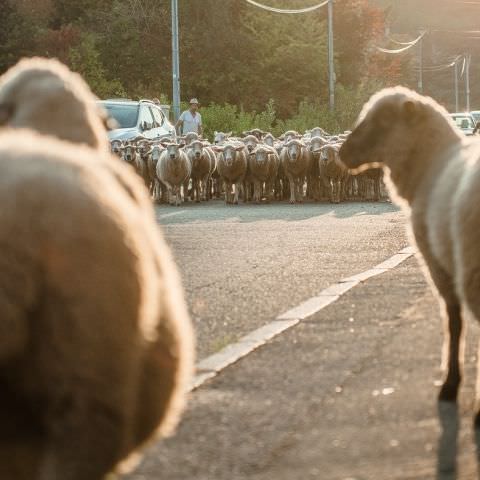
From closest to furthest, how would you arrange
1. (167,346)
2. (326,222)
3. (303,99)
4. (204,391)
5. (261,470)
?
(167,346) → (261,470) → (204,391) → (326,222) → (303,99)

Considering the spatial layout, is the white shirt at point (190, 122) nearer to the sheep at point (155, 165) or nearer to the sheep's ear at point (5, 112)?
the sheep at point (155, 165)

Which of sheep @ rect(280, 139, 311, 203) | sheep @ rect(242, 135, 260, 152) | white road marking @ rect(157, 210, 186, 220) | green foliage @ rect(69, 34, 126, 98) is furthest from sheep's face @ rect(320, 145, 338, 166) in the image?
green foliage @ rect(69, 34, 126, 98)

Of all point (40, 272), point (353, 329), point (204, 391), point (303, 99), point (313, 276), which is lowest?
point (303, 99)

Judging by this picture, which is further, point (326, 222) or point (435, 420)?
point (326, 222)

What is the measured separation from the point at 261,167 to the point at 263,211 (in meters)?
4.40

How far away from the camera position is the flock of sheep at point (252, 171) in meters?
30.4

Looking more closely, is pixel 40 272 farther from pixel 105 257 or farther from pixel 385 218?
pixel 385 218

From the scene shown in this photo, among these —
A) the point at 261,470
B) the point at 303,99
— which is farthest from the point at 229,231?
the point at 303,99

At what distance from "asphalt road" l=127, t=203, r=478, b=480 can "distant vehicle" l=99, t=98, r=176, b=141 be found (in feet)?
67.6

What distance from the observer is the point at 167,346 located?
10.7 ft

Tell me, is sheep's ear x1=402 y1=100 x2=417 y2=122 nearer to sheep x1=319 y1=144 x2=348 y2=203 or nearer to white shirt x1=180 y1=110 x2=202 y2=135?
sheep x1=319 y1=144 x2=348 y2=203

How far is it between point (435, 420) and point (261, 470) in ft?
4.28

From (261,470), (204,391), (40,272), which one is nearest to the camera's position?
(40,272)

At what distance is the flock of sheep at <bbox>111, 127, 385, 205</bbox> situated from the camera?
30.4 meters
